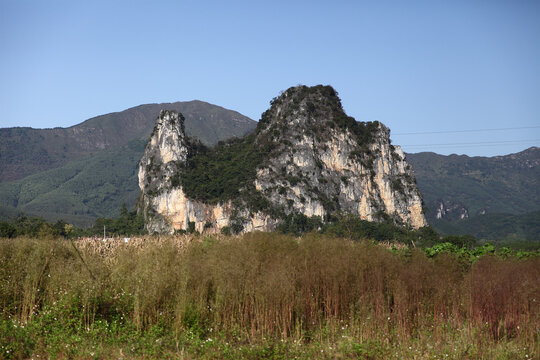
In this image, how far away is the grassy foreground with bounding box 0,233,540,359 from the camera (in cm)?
1045

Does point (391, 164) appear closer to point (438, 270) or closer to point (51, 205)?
point (438, 270)

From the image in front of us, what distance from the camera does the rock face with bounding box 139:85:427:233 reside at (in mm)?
98812

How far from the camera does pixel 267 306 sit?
38.0 ft

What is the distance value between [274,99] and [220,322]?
111303mm

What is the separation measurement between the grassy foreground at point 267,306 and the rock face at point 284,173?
81986 mm

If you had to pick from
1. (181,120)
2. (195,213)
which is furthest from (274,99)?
(195,213)

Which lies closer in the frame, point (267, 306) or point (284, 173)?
point (267, 306)

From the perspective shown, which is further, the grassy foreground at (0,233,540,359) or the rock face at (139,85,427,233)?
the rock face at (139,85,427,233)

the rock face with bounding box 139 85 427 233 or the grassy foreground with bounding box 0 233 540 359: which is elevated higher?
the rock face with bounding box 139 85 427 233

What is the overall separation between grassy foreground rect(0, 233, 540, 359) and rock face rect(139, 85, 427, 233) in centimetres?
8199

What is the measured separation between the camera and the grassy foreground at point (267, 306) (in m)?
10.4

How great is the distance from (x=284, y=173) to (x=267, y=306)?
3695 inches

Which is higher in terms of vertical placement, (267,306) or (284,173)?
(284,173)

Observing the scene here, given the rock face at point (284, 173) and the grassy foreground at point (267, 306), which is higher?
the rock face at point (284, 173)
